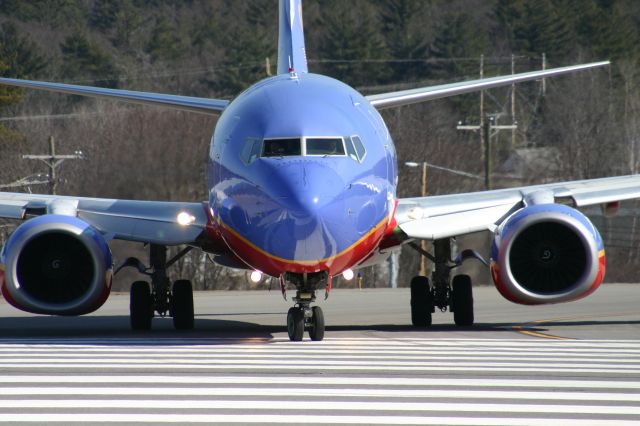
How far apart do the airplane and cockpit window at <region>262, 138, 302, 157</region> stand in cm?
2

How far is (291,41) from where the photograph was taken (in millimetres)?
23562

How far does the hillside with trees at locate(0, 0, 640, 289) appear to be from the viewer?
73.4m

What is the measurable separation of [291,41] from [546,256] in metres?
6.56

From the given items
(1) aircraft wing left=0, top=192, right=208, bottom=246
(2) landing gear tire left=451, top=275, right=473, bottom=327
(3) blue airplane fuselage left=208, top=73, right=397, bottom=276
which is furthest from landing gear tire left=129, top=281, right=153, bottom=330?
(2) landing gear tire left=451, top=275, right=473, bottom=327

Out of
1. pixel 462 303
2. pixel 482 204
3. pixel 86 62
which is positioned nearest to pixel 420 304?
pixel 462 303

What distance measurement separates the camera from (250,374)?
12867 mm

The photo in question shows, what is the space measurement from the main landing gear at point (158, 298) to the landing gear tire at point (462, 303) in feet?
13.4

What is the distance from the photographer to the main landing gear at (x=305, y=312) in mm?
17250

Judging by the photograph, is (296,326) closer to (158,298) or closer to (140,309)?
Answer: (140,309)

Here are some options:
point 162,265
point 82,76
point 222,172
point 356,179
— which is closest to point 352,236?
point 356,179

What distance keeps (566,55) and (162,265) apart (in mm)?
82524

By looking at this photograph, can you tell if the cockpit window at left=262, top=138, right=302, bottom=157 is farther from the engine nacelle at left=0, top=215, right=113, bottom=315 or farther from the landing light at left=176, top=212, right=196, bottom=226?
the landing light at left=176, top=212, right=196, bottom=226

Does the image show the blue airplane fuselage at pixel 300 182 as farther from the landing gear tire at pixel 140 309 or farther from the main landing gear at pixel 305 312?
the landing gear tire at pixel 140 309

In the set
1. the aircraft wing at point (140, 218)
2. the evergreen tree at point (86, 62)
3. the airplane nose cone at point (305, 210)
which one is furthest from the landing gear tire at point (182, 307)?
the evergreen tree at point (86, 62)
